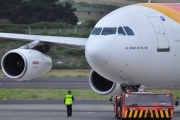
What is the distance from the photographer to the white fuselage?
89.4 feet

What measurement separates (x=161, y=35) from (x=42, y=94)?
19.1 m

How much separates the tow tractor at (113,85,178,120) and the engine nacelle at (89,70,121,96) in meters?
2.52

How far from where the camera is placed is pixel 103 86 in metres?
32.8

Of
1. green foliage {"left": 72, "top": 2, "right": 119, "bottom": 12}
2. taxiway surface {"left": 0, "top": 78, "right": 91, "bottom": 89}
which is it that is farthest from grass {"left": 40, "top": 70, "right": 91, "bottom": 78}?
green foliage {"left": 72, "top": 2, "right": 119, "bottom": 12}

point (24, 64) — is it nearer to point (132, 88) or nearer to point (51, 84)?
point (132, 88)

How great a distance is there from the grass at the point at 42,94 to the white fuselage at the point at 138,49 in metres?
16.0

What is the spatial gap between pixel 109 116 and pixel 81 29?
28193 mm

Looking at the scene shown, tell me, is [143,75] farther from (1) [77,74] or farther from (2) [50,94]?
(1) [77,74]

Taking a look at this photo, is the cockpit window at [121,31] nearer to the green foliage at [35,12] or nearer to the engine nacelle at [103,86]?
the engine nacelle at [103,86]

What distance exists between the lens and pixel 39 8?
235 feet

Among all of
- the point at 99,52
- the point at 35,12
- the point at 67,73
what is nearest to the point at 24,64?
the point at 99,52

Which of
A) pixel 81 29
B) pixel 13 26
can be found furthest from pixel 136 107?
pixel 13 26

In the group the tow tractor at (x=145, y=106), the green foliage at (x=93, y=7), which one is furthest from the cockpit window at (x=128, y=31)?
the green foliage at (x=93, y=7)

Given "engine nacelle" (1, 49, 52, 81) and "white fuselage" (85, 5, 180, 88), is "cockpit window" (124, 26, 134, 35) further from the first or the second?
"engine nacelle" (1, 49, 52, 81)
